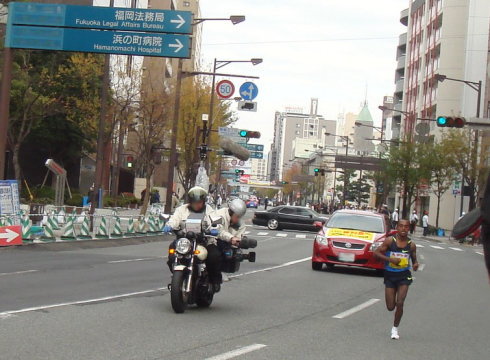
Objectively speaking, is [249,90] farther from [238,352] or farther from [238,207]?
[238,352]

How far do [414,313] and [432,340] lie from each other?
9.58 feet

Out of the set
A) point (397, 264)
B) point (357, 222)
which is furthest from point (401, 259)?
point (357, 222)

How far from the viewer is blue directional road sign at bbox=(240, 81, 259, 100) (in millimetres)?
37938

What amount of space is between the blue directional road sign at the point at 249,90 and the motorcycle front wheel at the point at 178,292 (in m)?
27.8

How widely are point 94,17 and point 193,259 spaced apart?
1380cm

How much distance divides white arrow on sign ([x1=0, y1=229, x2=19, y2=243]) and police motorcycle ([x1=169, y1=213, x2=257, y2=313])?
1199cm

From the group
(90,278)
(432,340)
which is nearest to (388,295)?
(432,340)

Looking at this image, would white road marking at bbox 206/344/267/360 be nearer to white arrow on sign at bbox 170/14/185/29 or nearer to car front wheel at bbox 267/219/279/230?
white arrow on sign at bbox 170/14/185/29

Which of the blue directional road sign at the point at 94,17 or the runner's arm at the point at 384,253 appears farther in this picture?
the blue directional road sign at the point at 94,17

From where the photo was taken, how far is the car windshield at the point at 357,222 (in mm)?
20375

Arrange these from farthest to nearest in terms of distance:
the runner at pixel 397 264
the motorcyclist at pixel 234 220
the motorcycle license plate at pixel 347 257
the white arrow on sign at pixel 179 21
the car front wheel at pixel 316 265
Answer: the white arrow on sign at pixel 179 21 → the car front wheel at pixel 316 265 → the motorcycle license plate at pixel 347 257 → the motorcyclist at pixel 234 220 → the runner at pixel 397 264

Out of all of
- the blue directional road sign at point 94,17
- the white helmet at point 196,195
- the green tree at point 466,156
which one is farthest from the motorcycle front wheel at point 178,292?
the green tree at point 466,156

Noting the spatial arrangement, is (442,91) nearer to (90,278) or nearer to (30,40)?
(30,40)

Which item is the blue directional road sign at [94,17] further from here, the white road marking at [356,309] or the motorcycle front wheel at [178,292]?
the motorcycle front wheel at [178,292]
